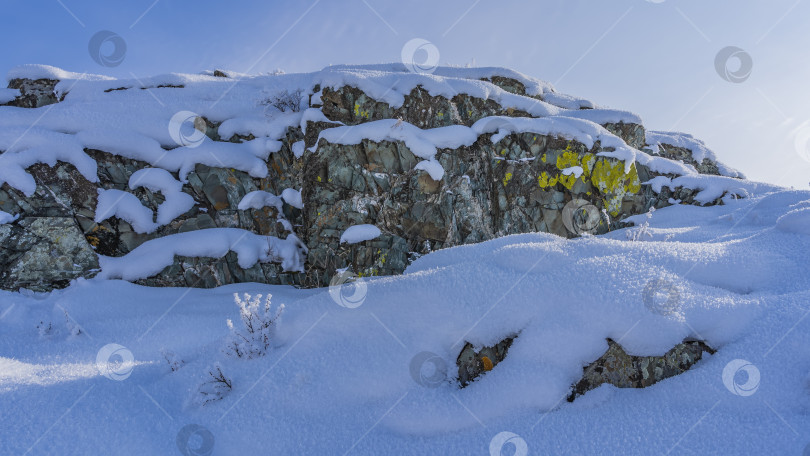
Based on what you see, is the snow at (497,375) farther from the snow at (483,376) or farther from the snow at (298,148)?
the snow at (298,148)

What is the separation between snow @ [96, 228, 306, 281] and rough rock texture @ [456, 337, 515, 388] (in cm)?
556

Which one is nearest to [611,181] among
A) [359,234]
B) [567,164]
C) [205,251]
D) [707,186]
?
[567,164]

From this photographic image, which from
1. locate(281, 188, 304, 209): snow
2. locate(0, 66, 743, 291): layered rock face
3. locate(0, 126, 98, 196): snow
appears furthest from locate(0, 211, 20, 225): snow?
locate(281, 188, 304, 209): snow

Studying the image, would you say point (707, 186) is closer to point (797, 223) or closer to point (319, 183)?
point (797, 223)

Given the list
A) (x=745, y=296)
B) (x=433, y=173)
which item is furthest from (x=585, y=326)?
(x=433, y=173)

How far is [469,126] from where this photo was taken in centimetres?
841

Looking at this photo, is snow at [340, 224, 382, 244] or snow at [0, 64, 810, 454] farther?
snow at [340, 224, 382, 244]

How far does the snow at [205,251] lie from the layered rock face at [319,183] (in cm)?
4

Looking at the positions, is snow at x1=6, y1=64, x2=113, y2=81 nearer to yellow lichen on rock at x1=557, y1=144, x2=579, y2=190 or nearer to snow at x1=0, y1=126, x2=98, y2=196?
snow at x1=0, y1=126, x2=98, y2=196

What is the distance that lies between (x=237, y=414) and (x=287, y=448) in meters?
0.43

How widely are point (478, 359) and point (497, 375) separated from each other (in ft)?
0.64

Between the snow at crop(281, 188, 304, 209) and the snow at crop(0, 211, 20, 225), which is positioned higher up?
the snow at crop(281, 188, 304, 209)

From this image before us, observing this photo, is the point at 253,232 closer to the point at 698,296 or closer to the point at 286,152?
the point at 286,152

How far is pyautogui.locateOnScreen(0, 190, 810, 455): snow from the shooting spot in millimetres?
1756
